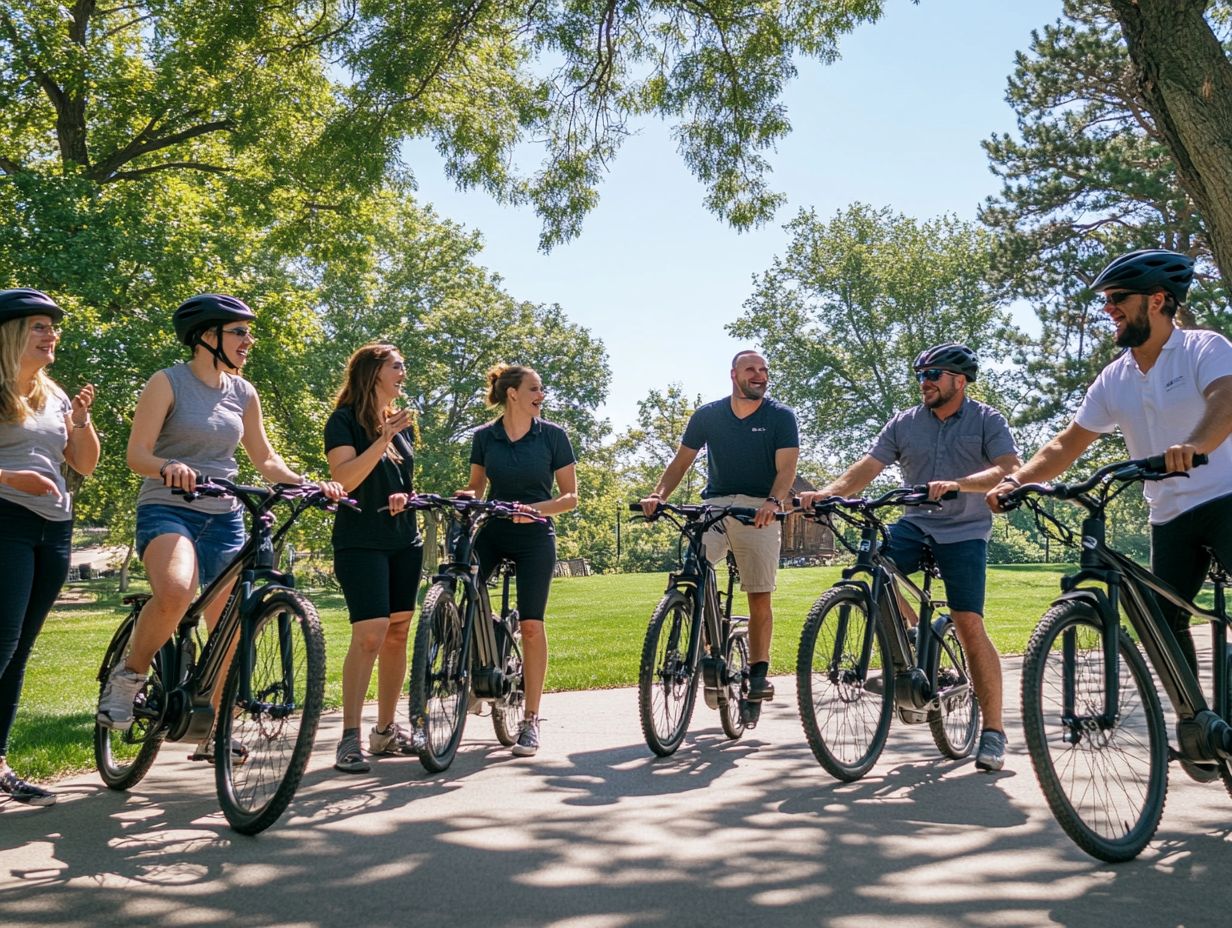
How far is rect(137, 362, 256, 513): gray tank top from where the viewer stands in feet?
18.5

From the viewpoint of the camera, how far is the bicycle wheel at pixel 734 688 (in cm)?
697

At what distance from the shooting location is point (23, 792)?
5309 millimetres

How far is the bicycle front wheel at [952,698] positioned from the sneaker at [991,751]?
233mm

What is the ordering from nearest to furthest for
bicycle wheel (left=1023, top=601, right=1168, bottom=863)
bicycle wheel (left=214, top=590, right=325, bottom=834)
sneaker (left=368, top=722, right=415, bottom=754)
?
bicycle wheel (left=1023, top=601, right=1168, bottom=863)
bicycle wheel (left=214, top=590, right=325, bottom=834)
sneaker (left=368, top=722, right=415, bottom=754)

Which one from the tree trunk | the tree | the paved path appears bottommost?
the paved path

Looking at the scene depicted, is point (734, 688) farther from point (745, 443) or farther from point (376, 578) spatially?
point (376, 578)

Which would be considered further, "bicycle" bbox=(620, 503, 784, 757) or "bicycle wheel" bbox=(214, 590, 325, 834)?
"bicycle" bbox=(620, 503, 784, 757)

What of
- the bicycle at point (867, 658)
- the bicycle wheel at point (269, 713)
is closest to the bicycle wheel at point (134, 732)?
the bicycle wheel at point (269, 713)

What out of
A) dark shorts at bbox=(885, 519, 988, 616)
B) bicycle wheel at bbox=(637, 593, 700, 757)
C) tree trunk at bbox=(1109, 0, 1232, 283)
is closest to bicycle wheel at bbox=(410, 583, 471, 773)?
bicycle wheel at bbox=(637, 593, 700, 757)

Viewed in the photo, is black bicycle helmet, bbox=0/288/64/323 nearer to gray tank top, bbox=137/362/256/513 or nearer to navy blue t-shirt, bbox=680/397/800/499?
gray tank top, bbox=137/362/256/513

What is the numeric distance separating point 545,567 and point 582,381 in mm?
43799

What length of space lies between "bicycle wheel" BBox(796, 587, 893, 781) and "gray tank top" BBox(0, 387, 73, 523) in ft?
11.0

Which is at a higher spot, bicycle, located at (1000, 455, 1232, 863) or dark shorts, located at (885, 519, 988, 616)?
dark shorts, located at (885, 519, 988, 616)

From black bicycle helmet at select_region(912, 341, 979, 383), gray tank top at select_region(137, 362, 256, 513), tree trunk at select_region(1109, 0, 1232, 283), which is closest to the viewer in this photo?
gray tank top at select_region(137, 362, 256, 513)
